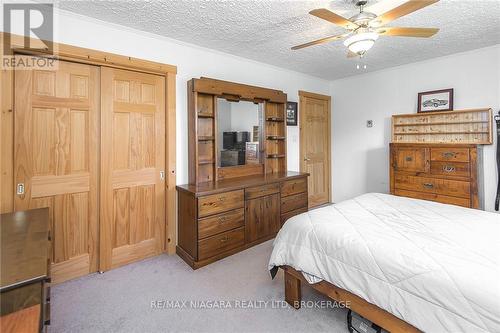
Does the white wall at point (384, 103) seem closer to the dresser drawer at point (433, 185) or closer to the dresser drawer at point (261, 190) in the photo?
the dresser drawer at point (433, 185)

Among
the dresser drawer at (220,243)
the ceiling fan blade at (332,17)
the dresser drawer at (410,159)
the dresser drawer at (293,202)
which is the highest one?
the ceiling fan blade at (332,17)

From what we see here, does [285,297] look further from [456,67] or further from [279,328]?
[456,67]

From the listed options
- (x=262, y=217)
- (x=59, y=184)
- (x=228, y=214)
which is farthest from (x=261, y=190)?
(x=59, y=184)

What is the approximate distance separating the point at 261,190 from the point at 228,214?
553mm

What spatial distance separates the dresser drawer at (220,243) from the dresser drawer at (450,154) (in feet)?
8.93

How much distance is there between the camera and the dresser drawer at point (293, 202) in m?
3.44

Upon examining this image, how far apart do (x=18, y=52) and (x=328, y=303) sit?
335 cm

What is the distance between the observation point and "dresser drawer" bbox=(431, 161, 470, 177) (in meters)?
3.10

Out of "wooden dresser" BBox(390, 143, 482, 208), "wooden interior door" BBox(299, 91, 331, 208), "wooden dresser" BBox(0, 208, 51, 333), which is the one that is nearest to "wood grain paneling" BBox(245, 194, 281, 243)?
"wooden interior door" BBox(299, 91, 331, 208)

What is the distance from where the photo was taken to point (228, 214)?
9.28 ft

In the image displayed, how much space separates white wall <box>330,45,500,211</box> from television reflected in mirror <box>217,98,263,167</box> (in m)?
2.07

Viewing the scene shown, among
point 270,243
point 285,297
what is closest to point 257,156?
point 270,243

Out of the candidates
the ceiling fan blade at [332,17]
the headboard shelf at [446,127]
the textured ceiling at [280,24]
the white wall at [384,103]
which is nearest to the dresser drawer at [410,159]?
the headboard shelf at [446,127]

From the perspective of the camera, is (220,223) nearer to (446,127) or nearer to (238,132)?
(238,132)
